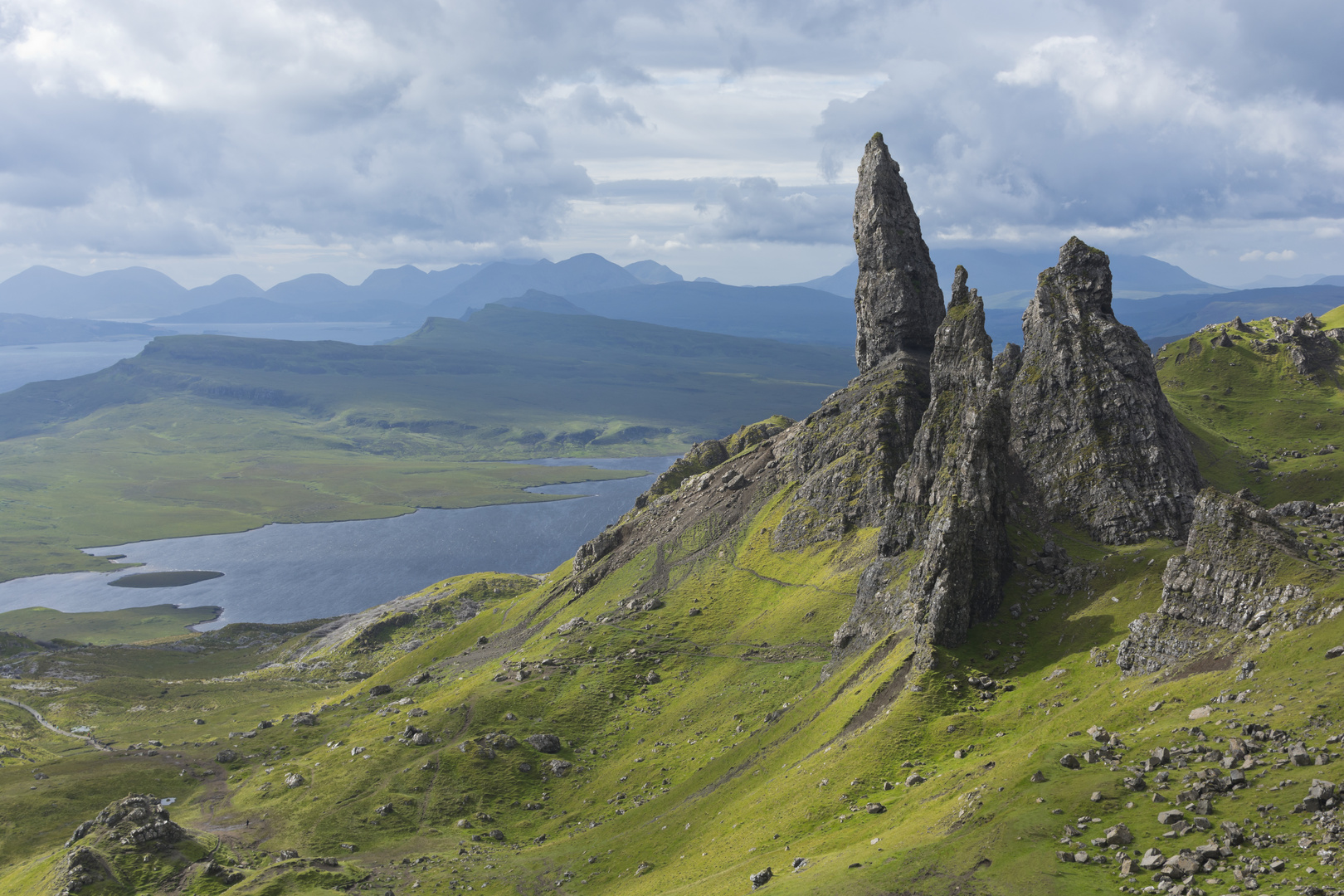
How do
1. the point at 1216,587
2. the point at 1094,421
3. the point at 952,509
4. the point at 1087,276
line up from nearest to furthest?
the point at 1216,587
the point at 952,509
the point at 1094,421
the point at 1087,276

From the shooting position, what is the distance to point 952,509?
10769 cm

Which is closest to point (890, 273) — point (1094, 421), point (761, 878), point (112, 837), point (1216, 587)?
point (1094, 421)

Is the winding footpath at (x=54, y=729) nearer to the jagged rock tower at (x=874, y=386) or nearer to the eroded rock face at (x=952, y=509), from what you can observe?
the jagged rock tower at (x=874, y=386)

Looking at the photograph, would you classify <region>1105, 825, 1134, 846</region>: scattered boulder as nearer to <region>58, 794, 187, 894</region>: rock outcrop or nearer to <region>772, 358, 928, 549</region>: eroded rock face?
<region>772, 358, 928, 549</region>: eroded rock face

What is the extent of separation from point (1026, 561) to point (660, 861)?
5714 centimetres

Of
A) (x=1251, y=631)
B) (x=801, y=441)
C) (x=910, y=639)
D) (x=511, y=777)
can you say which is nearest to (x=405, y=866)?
(x=511, y=777)

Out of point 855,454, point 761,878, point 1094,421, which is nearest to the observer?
point 761,878

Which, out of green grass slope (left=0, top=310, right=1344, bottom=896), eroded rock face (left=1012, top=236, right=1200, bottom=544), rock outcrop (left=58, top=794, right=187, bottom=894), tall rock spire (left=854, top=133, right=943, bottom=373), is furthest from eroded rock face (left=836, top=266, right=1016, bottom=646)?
rock outcrop (left=58, top=794, right=187, bottom=894)

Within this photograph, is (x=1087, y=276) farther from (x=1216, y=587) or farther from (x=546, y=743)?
(x=546, y=743)

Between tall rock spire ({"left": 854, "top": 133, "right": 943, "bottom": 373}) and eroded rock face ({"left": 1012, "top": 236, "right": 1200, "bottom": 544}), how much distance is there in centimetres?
4915

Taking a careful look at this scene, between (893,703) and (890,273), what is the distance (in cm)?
11652

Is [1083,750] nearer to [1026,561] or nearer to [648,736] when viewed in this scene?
[1026,561]

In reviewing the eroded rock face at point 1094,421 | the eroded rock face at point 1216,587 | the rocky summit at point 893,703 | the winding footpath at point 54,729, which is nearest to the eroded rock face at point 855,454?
the rocky summit at point 893,703

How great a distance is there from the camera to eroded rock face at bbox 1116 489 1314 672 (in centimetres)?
7575
